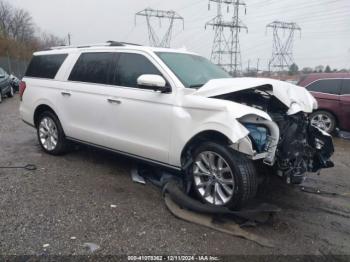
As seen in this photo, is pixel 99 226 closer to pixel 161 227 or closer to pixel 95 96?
pixel 161 227

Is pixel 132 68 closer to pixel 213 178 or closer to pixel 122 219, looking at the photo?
pixel 213 178

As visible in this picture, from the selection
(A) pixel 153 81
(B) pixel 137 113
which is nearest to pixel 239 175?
(A) pixel 153 81

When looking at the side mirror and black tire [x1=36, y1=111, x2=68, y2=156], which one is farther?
black tire [x1=36, y1=111, x2=68, y2=156]

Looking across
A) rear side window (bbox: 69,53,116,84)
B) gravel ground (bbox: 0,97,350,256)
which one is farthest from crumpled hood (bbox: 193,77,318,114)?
rear side window (bbox: 69,53,116,84)

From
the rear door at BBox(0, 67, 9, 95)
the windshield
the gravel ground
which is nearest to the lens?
the gravel ground

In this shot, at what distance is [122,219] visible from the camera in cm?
373

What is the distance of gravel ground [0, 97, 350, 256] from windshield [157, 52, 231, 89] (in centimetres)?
156

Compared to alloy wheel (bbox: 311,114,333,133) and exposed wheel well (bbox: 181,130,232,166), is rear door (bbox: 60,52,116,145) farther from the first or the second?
alloy wheel (bbox: 311,114,333,133)

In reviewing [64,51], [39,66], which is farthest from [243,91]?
[39,66]

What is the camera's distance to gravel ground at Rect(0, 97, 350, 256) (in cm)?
322

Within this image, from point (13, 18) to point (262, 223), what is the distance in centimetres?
7038

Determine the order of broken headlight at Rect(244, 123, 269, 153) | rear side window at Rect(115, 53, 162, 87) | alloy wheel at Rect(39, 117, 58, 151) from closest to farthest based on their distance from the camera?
1. broken headlight at Rect(244, 123, 269, 153)
2. rear side window at Rect(115, 53, 162, 87)
3. alloy wheel at Rect(39, 117, 58, 151)

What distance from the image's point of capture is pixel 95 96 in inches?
196

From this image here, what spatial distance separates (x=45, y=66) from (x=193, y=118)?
11.3 ft
